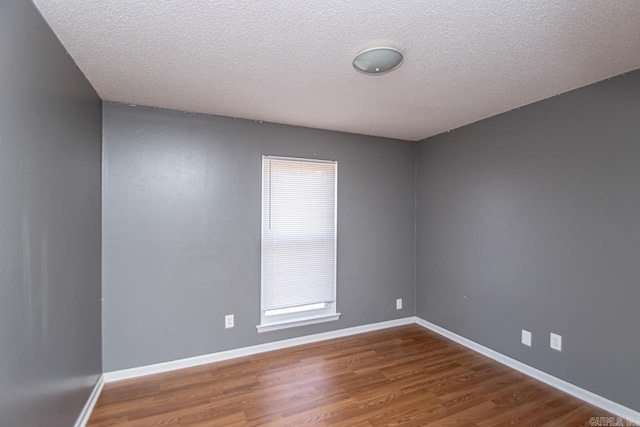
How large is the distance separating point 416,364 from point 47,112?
3186mm

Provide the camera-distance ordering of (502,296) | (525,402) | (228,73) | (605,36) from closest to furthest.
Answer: (605,36), (228,73), (525,402), (502,296)

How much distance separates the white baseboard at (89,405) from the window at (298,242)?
1296 millimetres

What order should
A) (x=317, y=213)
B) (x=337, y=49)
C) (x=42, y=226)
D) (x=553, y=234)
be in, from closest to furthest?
(x=42, y=226)
(x=337, y=49)
(x=553, y=234)
(x=317, y=213)

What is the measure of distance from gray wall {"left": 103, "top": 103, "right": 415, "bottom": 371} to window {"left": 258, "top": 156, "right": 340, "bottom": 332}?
3.8 inches

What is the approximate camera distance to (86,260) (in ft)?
6.72

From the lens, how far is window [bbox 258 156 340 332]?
3.00 meters

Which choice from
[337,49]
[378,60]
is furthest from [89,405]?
[378,60]

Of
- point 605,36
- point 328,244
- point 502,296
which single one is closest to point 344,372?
→ point 328,244

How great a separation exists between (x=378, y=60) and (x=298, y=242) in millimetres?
1934

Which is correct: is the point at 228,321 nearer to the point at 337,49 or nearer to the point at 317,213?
the point at 317,213

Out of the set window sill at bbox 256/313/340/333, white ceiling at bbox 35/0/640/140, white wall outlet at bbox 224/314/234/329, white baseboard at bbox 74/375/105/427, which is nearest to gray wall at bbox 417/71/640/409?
white ceiling at bbox 35/0/640/140

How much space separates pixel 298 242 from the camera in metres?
3.14

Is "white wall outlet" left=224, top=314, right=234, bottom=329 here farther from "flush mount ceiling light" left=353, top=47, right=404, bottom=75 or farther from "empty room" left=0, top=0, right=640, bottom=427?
"flush mount ceiling light" left=353, top=47, right=404, bottom=75

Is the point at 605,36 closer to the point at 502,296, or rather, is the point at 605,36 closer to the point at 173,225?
the point at 502,296
